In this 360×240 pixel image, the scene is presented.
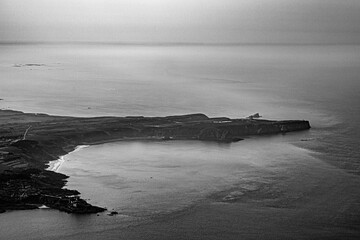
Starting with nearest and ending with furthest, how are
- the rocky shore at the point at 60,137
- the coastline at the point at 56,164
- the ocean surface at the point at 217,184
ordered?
the ocean surface at the point at 217,184 → the rocky shore at the point at 60,137 → the coastline at the point at 56,164

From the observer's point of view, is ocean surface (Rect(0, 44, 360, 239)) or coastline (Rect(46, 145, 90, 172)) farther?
coastline (Rect(46, 145, 90, 172))

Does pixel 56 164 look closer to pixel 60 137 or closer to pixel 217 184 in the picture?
pixel 60 137

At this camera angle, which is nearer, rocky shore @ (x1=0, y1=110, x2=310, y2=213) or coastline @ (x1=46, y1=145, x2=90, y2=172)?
rocky shore @ (x1=0, y1=110, x2=310, y2=213)

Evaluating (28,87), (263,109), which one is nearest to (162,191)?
(263,109)

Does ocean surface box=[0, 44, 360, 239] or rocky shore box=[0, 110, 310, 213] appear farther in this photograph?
rocky shore box=[0, 110, 310, 213]

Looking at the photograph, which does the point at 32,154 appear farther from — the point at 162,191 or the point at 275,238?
the point at 275,238

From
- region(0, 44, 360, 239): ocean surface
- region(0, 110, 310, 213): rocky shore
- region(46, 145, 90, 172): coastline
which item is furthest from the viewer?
region(46, 145, 90, 172): coastline

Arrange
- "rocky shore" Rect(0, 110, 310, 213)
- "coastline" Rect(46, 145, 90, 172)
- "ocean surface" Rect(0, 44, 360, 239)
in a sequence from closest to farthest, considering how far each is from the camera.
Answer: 1. "ocean surface" Rect(0, 44, 360, 239)
2. "rocky shore" Rect(0, 110, 310, 213)
3. "coastline" Rect(46, 145, 90, 172)

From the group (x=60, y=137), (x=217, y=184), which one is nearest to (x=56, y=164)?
(x=60, y=137)

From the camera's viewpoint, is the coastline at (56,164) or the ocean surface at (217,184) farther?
the coastline at (56,164)

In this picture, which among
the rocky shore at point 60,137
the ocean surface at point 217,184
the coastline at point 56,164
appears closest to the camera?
→ the ocean surface at point 217,184
